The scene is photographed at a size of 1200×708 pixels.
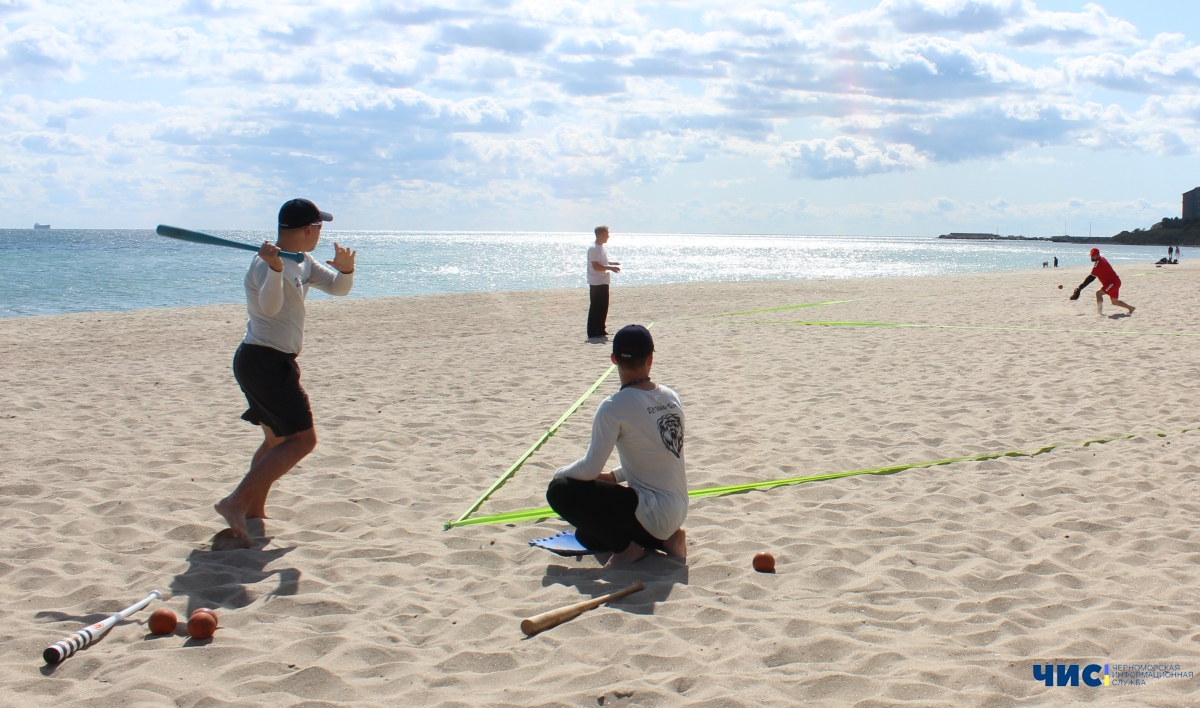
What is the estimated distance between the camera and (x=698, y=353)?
32.7ft

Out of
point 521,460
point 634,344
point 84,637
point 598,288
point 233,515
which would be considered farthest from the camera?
point 598,288

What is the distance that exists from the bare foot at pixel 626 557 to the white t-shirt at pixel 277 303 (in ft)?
5.65

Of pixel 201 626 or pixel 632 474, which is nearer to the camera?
pixel 201 626

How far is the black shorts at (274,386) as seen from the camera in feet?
12.7

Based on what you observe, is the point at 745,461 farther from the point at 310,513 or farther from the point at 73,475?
the point at 73,475

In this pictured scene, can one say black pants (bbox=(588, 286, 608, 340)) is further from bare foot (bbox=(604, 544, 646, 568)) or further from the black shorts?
bare foot (bbox=(604, 544, 646, 568))

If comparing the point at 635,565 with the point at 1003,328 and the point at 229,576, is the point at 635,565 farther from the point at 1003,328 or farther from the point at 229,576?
the point at 1003,328

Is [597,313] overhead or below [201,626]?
overhead

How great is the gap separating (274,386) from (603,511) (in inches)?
65.6

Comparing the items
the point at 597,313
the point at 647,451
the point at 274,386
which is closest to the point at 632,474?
the point at 647,451

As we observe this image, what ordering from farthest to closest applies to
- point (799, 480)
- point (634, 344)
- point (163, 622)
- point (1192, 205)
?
point (1192, 205) → point (799, 480) → point (634, 344) → point (163, 622)

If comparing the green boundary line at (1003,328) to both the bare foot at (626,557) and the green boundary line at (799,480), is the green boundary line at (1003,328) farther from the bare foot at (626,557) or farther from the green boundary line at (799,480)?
the bare foot at (626,557)

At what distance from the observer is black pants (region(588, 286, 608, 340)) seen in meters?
11.4

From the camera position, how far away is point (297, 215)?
388 cm
